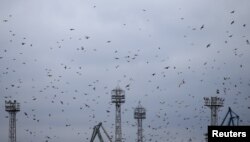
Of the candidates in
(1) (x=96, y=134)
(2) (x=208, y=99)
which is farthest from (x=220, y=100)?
(1) (x=96, y=134)

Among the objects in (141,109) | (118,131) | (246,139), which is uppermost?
(141,109)

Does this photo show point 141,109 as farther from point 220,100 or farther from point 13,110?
point 13,110

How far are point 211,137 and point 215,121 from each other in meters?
87.8

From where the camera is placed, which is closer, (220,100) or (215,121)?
(215,121)

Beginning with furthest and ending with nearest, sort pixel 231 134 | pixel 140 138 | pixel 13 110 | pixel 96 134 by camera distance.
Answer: pixel 96 134 < pixel 140 138 < pixel 13 110 < pixel 231 134

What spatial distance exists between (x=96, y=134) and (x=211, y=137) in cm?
13008

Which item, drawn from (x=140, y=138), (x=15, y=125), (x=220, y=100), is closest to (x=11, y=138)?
(x=15, y=125)

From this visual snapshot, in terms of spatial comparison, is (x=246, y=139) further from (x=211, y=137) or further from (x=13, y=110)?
(x=13, y=110)

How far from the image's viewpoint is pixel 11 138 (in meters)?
118

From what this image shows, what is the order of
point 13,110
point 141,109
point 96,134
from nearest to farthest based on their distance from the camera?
1. point 13,110
2. point 141,109
3. point 96,134

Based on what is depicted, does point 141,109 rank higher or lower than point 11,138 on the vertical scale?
higher

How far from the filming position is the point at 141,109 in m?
157

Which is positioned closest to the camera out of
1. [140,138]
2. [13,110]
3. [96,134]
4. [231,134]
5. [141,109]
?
[231,134]

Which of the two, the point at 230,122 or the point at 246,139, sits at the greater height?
the point at 230,122
